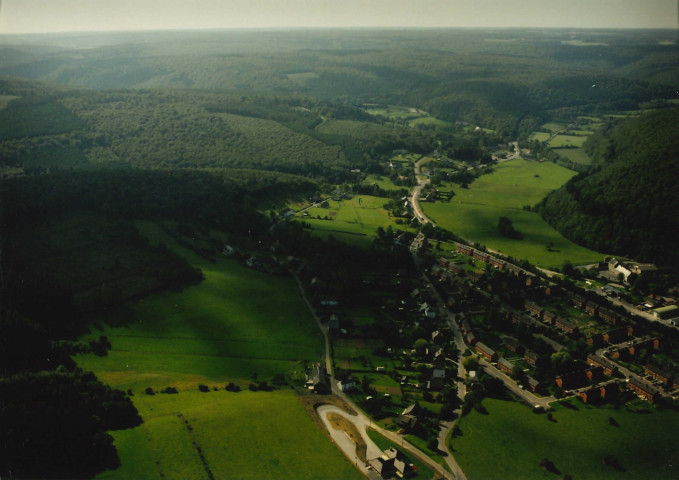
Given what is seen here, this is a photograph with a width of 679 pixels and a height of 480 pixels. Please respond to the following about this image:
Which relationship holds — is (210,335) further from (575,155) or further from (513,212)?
(575,155)

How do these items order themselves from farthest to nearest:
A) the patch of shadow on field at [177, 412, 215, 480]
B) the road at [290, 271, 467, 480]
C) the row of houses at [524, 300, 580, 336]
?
the row of houses at [524, 300, 580, 336], the road at [290, 271, 467, 480], the patch of shadow on field at [177, 412, 215, 480]

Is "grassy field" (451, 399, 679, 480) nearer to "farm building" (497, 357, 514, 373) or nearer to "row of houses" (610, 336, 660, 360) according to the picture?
"farm building" (497, 357, 514, 373)

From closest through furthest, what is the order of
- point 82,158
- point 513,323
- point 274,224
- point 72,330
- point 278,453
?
point 278,453, point 72,330, point 513,323, point 274,224, point 82,158

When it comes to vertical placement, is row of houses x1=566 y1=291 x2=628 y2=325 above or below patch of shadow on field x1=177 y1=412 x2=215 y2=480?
below

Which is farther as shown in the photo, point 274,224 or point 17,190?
point 274,224

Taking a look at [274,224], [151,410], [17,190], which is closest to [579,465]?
[151,410]

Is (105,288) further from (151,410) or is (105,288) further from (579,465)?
(579,465)

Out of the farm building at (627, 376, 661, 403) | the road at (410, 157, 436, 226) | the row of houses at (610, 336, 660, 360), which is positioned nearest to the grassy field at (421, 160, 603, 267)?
the road at (410, 157, 436, 226)
